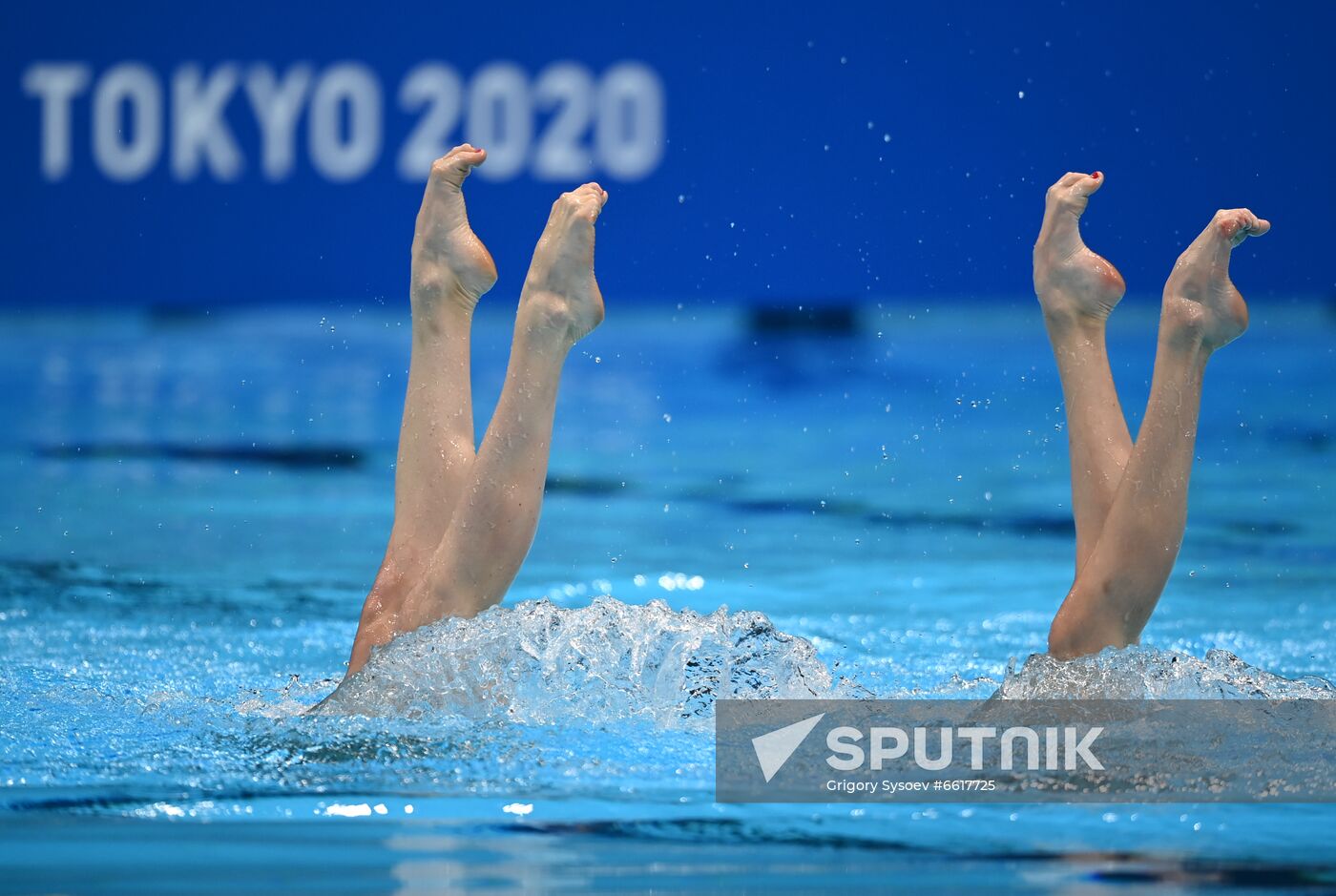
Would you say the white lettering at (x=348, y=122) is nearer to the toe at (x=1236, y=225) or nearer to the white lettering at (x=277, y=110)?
the white lettering at (x=277, y=110)

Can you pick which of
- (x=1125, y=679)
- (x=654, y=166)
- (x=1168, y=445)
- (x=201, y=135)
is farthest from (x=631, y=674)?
(x=201, y=135)

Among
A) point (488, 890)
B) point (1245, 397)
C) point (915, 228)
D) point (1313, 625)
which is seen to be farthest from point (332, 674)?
point (915, 228)

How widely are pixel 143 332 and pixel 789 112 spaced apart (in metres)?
2.82

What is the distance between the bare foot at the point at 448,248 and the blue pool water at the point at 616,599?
1.48 ft

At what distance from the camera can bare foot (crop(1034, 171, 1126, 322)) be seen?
2123 millimetres

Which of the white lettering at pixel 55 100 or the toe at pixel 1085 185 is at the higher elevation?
the white lettering at pixel 55 100

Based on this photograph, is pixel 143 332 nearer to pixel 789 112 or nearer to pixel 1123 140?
pixel 789 112

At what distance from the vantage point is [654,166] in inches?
276

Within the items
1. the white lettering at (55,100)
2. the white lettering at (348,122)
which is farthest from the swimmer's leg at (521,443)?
the white lettering at (55,100)

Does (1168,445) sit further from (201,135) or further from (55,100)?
(55,100)

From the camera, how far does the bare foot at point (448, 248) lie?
7.21 ft

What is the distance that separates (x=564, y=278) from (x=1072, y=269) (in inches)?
25.1

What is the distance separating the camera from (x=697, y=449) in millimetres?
4762

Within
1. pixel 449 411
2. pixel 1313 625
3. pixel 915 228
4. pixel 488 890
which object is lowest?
pixel 488 890
